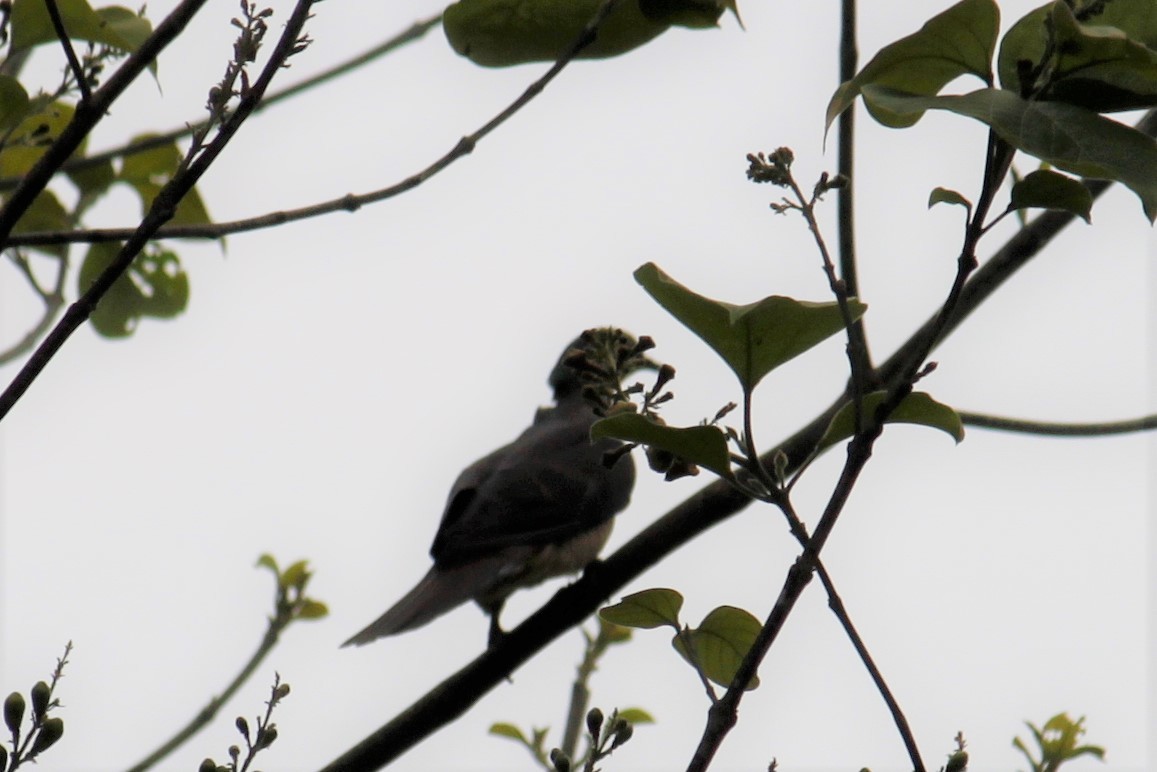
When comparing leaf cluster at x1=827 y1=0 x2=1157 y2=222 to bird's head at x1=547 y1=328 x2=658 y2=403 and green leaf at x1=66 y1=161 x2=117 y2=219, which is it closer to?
bird's head at x1=547 y1=328 x2=658 y2=403

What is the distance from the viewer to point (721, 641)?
219 centimetres

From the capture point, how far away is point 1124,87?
1632 mm

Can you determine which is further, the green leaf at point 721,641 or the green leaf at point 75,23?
the green leaf at point 75,23

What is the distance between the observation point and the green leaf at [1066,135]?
5.12 ft

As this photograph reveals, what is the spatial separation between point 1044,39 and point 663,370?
2.07 ft

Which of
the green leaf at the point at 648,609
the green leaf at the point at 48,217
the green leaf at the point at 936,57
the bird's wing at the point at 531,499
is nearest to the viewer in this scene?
the green leaf at the point at 936,57

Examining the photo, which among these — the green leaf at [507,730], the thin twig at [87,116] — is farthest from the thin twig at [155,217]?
the green leaf at [507,730]

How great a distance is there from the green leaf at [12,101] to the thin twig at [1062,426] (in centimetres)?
186

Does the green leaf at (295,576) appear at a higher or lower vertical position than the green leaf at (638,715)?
higher

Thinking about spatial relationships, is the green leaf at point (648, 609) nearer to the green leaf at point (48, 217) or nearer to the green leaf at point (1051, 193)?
the green leaf at point (1051, 193)

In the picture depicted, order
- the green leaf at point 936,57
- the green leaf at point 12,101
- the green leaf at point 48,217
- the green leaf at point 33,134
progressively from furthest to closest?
the green leaf at point 48,217
the green leaf at point 33,134
the green leaf at point 12,101
the green leaf at point 936,57

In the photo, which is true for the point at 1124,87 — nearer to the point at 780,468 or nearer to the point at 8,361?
the point at 780,468

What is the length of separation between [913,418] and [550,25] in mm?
1070

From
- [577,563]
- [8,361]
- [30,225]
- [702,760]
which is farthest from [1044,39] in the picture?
[577,563]
